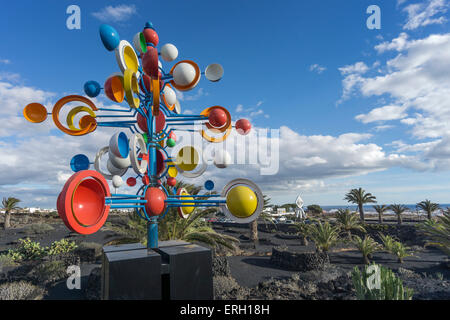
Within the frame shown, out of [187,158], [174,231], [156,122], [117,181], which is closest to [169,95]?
[156,122]

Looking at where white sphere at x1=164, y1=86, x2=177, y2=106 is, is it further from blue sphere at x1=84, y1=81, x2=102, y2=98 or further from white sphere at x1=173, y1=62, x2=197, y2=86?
blue sphere at x1=84, y1=81, x2=102, y2=98

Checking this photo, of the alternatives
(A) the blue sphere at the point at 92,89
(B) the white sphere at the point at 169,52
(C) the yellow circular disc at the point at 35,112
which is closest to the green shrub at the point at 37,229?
(C) the yellow circular disc at the point at 35,112

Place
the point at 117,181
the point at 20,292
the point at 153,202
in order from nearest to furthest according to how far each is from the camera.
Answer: the point at 153,202, the point at 117,181, the point at 20,292

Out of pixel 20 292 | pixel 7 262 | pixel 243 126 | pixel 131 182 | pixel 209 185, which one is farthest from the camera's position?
pixel 7 262

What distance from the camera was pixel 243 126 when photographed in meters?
5.55

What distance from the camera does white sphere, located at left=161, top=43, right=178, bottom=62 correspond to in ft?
17.8

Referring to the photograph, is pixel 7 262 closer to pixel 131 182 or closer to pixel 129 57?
pixel 131 182

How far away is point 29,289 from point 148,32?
872cm

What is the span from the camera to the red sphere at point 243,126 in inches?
219

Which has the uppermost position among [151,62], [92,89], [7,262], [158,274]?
[151,62]

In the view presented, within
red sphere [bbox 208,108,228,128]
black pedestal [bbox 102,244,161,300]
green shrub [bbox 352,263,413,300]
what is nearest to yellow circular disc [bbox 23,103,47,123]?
black pedestal [bbox 102,244,161,300]

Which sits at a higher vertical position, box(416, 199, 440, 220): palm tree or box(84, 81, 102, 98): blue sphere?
box(84, 81, 102, 98): blue sphere

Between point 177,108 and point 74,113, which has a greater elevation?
point 177,108

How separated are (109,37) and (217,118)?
226 cm
